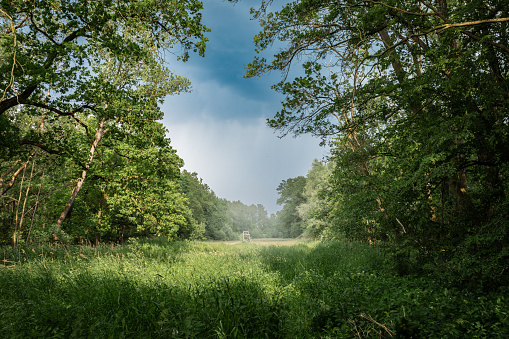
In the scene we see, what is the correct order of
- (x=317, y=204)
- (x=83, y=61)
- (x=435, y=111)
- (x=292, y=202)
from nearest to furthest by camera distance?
(x=435, y=111) < (x=83, y=61) < (x=317, y=204) < (x=292, y=202)

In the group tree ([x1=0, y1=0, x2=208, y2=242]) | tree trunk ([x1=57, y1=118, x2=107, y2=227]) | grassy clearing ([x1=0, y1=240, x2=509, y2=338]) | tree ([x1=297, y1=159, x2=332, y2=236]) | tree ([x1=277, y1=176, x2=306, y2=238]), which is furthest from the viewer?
tree ([x1=277, y1=176, x2=306, y2=238])

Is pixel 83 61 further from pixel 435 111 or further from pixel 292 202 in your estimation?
pixel 292 202

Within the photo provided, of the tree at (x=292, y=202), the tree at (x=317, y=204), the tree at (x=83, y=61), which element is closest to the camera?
the tree at (x=83, y=61)

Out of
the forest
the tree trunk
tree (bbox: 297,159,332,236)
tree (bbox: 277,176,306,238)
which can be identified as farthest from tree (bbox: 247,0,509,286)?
tree (bbox: 277,176,306,238)

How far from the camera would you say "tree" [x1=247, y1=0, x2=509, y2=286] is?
4.78 m

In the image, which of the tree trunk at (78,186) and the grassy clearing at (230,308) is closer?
the grassy clearing at (230,308)

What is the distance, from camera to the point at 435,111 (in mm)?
5887

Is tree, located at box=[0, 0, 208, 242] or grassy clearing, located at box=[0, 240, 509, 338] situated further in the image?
tree, located at box=[0, 0, 208, 242]

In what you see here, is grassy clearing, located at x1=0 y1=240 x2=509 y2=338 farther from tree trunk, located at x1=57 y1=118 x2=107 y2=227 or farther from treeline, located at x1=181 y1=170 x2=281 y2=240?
treeline, located at x1=181 y1=170 x2=281 y2=240

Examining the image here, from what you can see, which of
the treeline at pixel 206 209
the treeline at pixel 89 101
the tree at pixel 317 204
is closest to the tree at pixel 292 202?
the tree at pixel 317 204

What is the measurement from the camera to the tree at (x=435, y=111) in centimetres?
478

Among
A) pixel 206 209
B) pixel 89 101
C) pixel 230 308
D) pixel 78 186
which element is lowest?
pixel 230 308

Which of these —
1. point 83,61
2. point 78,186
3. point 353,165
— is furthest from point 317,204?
point 83,61

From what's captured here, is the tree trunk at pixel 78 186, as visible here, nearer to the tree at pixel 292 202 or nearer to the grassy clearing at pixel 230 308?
the grassy clearing at pixel 230 308
